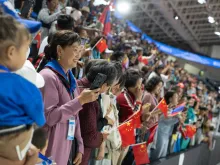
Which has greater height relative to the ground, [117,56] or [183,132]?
[117,56]

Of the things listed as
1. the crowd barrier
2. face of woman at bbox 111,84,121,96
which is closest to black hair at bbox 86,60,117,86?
face of woman at bbox 111,84,121,96

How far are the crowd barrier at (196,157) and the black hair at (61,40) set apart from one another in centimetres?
198

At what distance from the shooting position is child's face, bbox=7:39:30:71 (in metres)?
1.05

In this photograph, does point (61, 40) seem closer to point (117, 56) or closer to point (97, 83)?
point (97, 83)

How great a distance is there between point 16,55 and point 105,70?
0.99 meters

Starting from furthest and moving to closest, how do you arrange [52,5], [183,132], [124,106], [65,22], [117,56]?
1. [183,132]
2. [117,56]
3. [52,5]
4. [124,106]
5. [65,22]

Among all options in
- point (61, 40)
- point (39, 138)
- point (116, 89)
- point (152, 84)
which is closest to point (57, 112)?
point (39, 138)

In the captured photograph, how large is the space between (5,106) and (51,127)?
60 cm

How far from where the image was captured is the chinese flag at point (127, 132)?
2568 mm

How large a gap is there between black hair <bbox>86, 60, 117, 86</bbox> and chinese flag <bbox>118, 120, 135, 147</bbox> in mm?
641

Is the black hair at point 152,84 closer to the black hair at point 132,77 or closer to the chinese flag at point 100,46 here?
the black hair at point 132,77

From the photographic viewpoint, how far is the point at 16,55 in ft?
3.49

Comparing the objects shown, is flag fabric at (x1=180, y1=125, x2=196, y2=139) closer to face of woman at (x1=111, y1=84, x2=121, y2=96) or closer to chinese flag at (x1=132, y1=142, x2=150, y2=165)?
chinese flag at (x1=132, y1=142, x2=150, y2=165)

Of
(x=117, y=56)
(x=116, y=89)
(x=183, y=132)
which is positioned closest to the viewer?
(x=116, y=89)
